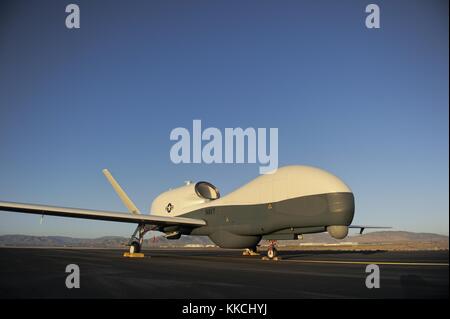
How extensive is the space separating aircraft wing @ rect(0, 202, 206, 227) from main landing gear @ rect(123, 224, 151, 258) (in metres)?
0.67

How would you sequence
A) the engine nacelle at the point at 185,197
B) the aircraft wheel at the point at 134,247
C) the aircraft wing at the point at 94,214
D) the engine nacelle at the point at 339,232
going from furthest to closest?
the engine nacelle at the point at 185,197 < the aircraft wheel at the point at 134,247 < the aircraft wing at the point at 94,214 < the engine nacelle at the point at 339,232

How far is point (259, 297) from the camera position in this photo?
23.1 feet

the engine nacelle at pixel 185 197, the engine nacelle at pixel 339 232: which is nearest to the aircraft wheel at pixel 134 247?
the engine nacelle at pixel 185 197

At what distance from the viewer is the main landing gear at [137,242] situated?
22969 millimetres

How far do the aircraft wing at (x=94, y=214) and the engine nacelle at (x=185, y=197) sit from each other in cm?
176

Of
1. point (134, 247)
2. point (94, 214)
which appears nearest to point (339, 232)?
point (134, 247)

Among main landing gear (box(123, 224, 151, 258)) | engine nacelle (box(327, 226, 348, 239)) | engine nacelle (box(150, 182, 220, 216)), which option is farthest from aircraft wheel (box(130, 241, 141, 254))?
engine nacelle (box(327, 226, 348, 239))

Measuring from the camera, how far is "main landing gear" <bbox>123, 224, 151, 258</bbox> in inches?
904

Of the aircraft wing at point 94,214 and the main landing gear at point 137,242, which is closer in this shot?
the aircraft wing at point 94,214

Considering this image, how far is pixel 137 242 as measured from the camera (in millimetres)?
23234

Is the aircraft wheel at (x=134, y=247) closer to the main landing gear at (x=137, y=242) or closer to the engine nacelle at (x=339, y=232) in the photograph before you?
the main landing gear at (x=137, y=242)
